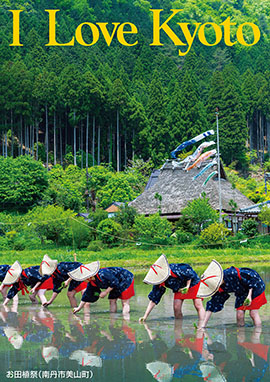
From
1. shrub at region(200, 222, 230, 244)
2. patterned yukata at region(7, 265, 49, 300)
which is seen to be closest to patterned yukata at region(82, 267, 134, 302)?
patterned yukata at region(7, 265, 49, 300)

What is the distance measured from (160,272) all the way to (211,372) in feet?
13.2

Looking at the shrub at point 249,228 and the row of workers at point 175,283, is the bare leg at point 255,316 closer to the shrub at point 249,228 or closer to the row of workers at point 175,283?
the row of workers at point 175,283

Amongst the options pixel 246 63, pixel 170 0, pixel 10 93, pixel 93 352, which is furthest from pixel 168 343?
pixel 170 0

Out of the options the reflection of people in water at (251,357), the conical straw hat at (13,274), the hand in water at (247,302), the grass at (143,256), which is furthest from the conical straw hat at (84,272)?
the grass at (143,256)

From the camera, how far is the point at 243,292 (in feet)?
33.7

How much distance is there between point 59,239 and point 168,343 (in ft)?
92.0

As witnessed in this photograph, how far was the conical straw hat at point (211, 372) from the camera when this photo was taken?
22.3ft

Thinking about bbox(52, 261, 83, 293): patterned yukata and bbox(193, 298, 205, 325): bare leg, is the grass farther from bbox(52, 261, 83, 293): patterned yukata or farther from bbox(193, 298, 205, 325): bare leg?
bbox(193, 298, 205, 325): bare leg

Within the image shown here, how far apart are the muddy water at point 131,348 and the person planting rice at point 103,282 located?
438mm

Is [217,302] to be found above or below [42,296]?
above

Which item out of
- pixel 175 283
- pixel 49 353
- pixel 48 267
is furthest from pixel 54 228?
pixel 49 353

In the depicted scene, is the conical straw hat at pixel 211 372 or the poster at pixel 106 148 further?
the poster at pixel 106 148

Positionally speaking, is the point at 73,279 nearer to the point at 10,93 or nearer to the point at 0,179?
the point at 0,179

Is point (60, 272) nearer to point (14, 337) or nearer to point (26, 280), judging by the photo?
point (26, 280)
